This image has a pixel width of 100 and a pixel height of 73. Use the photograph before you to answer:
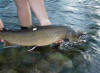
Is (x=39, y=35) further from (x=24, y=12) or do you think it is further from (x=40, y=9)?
(x=24, y=12)

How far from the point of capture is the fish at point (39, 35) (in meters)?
3.92

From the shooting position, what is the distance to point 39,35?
3.94m

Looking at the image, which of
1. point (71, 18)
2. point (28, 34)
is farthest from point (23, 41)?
point (71, 18)

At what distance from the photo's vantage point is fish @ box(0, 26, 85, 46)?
3920mm

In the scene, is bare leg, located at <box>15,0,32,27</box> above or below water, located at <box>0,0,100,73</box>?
above

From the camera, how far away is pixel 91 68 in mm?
3984

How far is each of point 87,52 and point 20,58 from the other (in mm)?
1135

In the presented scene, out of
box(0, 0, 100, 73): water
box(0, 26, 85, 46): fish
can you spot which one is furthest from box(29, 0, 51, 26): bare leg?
box(0, 0, 100, 73): water

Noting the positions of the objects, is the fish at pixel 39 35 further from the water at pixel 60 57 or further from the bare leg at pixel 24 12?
the bare leg at pixel 24 12

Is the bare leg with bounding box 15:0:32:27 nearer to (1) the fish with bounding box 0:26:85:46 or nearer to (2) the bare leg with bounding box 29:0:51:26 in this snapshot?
(2) the bare leg with bounding box 29:0:51:26

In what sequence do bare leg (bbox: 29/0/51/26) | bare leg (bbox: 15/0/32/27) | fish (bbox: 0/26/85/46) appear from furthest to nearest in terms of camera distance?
bare leg (bbox: 15/0/32/27) → bare leg (bbox: 29/0/51/26) → fish (bbox: 0/26/85/46)

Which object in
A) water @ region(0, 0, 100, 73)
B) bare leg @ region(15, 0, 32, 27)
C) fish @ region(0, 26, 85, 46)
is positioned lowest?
water @ region(0, 0, 100, 73)

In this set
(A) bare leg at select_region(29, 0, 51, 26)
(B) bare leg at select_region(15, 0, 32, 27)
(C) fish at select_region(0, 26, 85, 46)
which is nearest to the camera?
(C) fish at select_region(0, 26, 85, 46)

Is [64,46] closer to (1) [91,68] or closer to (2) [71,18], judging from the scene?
(1) [91,68]
